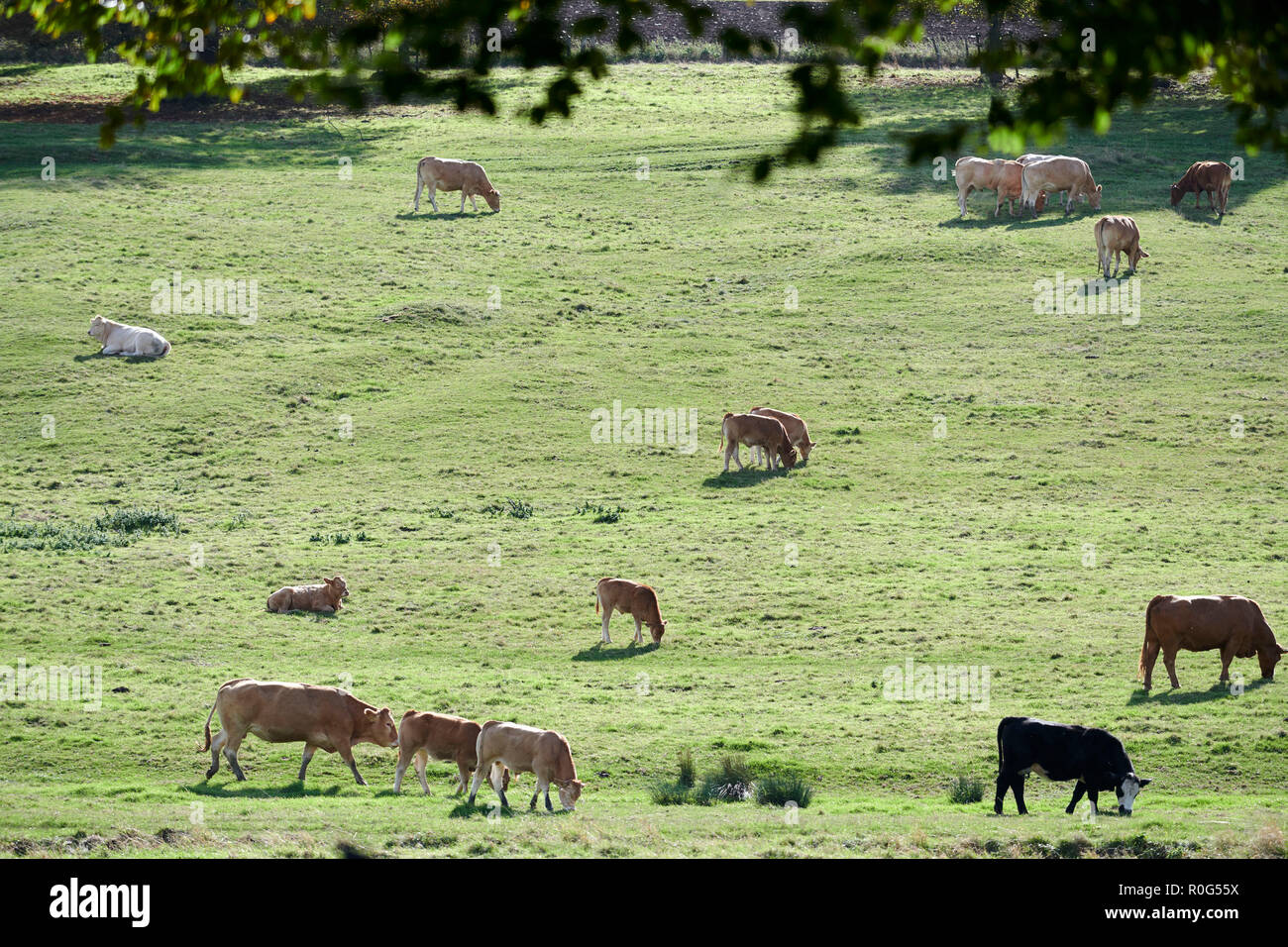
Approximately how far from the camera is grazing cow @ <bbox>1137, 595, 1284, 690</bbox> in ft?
62.0

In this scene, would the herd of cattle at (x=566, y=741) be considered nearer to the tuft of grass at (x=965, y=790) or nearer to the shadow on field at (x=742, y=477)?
the shadow on field at (x=742, y=477)

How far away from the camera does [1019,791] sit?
14.8 meters

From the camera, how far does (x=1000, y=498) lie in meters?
27.3

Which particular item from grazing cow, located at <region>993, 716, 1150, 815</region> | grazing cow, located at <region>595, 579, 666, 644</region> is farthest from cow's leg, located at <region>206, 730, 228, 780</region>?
grazing cow, located at <region>993, 716, 1150, 815</region>

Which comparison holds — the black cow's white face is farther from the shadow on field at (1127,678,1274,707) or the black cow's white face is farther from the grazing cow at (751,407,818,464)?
the grazing cow at (751,407,818,464)

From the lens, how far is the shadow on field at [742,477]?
92.7ft

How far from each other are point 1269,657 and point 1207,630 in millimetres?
940

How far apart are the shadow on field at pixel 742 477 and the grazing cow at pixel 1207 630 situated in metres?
10.6

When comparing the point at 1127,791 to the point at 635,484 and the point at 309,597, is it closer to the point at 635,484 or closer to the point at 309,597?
the point at 309,597

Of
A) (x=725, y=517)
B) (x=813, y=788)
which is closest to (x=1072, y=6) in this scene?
(x=813, y=788)

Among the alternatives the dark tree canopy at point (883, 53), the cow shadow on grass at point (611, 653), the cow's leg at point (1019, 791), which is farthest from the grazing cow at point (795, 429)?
the dark tree canopy at point (883, 53)

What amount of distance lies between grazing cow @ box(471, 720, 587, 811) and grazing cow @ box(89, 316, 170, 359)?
2319 centimetres

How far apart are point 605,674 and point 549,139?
40689mm

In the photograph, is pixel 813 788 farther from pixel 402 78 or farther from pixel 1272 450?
pixel 1272 450
